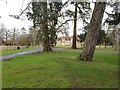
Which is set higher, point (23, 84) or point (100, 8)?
point (100, 8)

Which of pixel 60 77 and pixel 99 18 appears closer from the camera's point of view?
pixel 60 77

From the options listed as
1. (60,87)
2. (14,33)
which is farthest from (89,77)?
(14,33)

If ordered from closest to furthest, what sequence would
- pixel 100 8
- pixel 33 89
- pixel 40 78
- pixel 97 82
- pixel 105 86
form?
pixel 33 89
pixel 105 86
pixel 97 82
pixel 40 78
pixel 100 8

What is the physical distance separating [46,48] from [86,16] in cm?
822

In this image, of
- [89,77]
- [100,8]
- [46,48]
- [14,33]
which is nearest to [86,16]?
[46,48]

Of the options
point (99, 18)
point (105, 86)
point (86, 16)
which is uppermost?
point (86, 16)

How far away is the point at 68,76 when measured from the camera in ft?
25.5

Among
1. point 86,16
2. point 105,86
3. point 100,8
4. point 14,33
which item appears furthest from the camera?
point 14,33

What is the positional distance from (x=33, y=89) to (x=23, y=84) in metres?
0.68

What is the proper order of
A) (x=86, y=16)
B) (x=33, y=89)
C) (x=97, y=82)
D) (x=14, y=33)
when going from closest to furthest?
(x=33, y=89)
(x=97, y=82)
(x=86, y=16)
(x=14, y=33)

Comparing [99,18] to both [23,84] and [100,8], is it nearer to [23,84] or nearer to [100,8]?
[100,8]

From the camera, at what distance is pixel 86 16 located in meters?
31.5

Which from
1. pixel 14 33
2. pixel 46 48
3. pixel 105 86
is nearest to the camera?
pixel 105 86

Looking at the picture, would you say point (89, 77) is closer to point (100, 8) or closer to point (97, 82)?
point (97, 82)
